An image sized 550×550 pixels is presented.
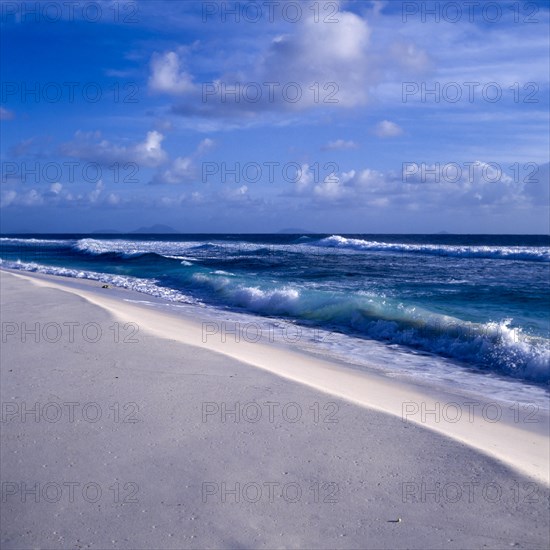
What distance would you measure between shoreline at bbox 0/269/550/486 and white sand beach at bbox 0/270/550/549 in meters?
0.04

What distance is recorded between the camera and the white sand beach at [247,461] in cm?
341

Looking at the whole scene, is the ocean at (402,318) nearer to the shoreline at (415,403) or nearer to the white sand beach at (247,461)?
the shoreline at (415,403)

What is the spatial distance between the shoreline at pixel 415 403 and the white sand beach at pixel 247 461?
0.04 meters

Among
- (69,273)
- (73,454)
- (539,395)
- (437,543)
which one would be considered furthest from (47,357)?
(69,273)

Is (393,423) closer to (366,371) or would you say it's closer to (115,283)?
(366,371)

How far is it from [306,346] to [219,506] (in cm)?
641

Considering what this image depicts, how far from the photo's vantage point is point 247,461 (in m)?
4.23

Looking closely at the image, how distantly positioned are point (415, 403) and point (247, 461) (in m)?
2.85

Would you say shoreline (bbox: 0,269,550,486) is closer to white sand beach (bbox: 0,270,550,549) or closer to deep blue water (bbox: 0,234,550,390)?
white sand beach (bbox: 0,270,550,549)

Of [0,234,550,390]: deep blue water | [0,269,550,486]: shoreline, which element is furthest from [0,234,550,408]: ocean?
[0,269,550,486]: shoreline

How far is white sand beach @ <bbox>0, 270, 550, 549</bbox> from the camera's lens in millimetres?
3410

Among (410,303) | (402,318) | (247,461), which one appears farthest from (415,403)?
(410,303)

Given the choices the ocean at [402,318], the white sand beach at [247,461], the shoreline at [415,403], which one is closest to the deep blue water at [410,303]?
the ocean at [402,318]

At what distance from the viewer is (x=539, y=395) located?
738 centimetres
